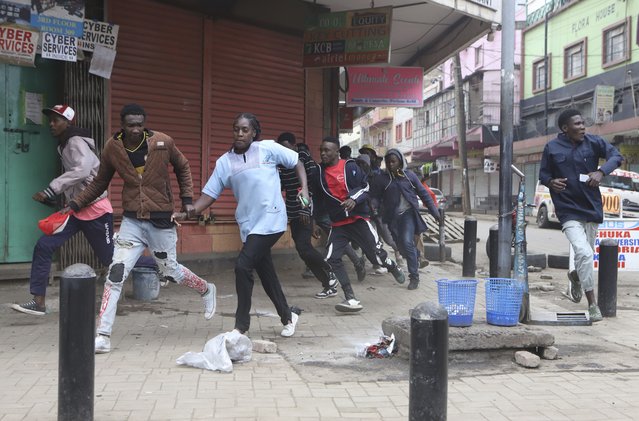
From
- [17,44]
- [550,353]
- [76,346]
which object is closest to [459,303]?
[550,353]

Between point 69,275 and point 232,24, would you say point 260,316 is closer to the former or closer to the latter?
point 69,275

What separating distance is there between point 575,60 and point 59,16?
2596 centimetres

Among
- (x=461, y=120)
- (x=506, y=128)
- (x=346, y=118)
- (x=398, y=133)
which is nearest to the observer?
(x=506, y=128)

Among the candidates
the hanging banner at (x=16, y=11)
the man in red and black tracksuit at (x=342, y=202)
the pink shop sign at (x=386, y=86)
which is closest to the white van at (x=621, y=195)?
the pink shop sign at (x=386, y=86)

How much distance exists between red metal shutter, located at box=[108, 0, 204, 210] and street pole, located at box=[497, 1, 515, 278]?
410 centimetres

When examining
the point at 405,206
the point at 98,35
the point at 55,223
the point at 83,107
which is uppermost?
the point at 98,35

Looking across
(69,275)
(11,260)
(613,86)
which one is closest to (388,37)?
(11,260)

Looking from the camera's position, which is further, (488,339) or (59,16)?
(59,16)

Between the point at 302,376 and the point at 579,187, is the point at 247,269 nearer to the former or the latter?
the point at 302,376

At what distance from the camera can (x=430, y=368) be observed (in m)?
2.92

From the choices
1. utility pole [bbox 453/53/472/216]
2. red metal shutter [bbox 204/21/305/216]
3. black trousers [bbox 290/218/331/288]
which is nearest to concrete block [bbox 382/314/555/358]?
black trousers [bbox 290/218/331/288]

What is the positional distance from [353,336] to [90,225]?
259 cm

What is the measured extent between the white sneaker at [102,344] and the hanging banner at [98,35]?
3.72 metres

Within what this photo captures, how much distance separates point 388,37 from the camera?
8.70 meters
